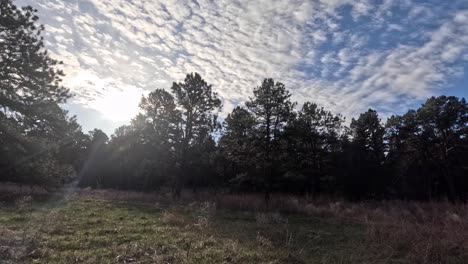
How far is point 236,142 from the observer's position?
98.0 ft

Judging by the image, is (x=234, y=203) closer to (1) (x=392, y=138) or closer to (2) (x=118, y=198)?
(2) (x=118, y=198)

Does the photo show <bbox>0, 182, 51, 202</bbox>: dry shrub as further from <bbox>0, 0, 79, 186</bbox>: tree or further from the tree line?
<bbox>0, 0, 79, 186</bbox>: tree

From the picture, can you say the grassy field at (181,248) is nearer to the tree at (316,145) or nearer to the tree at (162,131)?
the tree at (162,131)

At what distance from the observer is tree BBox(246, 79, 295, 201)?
28031 millimetres

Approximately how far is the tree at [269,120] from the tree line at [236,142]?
90 mm

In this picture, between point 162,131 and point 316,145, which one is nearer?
point 162,131

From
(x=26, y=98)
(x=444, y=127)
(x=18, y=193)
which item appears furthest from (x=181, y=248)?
(x=444, y=127)

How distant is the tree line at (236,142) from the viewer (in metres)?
13.3

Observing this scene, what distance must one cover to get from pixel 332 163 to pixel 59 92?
35.4 meters

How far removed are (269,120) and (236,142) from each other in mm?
3756

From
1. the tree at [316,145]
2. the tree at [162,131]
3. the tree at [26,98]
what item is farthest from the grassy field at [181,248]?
the tree at [316,145]

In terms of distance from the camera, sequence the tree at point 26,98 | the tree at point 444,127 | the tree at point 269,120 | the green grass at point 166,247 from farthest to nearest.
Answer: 1. the tree at point 444,127
2. the tree at point 269,120
3. the tree at point 26,98
4. the green grass at point 166,247

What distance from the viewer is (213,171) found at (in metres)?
49.2

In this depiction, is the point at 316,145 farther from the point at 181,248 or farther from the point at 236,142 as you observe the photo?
the point at 181,248
